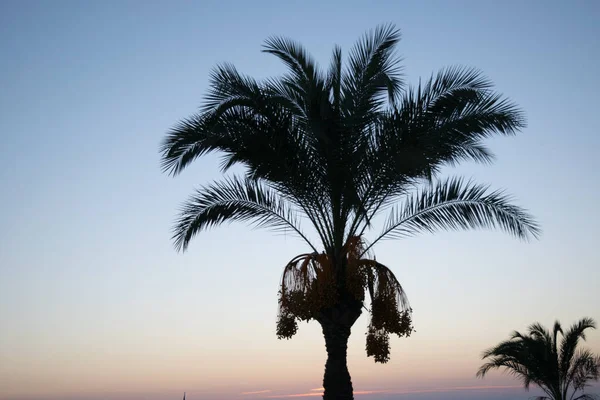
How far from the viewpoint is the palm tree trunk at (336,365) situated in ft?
45.4

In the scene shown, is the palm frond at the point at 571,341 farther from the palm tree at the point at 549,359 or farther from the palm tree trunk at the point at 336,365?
the palm tree trunk at the point at 336,365

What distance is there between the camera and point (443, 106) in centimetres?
1413

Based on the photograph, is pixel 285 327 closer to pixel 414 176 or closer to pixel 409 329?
pixel 409 329

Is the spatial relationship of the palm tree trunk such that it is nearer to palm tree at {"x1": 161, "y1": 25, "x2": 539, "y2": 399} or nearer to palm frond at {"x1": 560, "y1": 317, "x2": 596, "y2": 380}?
→ palm tree at {"x1": 161, "y1": 25, "x2": 539, "y2": 399}

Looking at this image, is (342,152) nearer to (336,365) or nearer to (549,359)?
(336,365)

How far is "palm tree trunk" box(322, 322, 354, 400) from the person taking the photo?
13844 mm

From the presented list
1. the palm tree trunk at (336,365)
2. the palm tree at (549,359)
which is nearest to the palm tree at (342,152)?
the palm tree trunk at (336,365)

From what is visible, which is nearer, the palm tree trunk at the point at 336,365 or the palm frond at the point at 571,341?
the palm tree trunk at the point at 336,365

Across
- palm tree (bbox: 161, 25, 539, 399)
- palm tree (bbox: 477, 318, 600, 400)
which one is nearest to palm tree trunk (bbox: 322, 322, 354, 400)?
palm tree (bbox: 161, 25, 539, 399)

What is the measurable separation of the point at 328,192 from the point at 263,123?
6.73ft

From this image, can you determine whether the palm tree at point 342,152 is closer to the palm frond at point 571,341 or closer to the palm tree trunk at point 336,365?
the palm tree trunk at point 336,365

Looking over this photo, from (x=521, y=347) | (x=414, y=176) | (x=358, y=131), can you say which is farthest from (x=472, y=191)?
(x=521, y=347)

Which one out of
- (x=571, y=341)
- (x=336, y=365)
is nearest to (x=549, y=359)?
(x=571, y=341)

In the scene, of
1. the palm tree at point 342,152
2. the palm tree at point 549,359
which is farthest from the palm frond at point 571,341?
the palm tree at point 342,152
